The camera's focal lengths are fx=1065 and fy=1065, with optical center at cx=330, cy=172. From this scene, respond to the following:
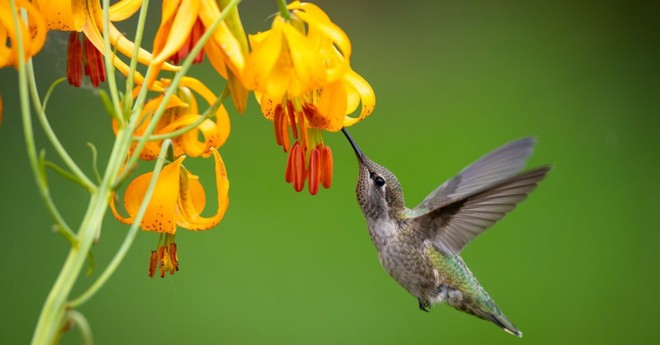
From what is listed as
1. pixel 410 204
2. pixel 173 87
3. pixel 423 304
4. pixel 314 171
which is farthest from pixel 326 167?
pixel 410 204

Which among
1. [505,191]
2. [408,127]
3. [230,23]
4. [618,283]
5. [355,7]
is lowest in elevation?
[618,283]

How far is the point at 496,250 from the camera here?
3.79m

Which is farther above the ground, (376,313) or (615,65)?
(615,65)

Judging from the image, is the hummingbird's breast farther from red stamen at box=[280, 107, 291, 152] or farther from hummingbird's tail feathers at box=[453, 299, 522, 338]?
red stamen at box=[280, 107, 291, 152]

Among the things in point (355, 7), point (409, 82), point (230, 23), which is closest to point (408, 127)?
point (409, 82)

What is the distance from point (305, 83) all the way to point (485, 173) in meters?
0.84

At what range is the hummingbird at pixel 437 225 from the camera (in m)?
1.91

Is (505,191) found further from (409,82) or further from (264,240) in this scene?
(409,82)

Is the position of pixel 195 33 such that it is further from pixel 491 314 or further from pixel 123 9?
pixel 491 314

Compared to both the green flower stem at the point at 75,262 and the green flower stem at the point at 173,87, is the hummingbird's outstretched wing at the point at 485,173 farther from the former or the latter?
the green flower stem at the point at 75,262

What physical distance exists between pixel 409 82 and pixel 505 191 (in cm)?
284

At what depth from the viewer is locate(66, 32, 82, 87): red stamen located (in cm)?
132

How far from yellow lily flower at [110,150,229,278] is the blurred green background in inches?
86.6

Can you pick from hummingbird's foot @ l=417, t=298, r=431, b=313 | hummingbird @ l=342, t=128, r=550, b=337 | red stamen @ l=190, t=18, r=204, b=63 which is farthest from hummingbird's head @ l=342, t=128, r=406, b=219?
red stamen @ l=190, t=18, r=204, b=63
